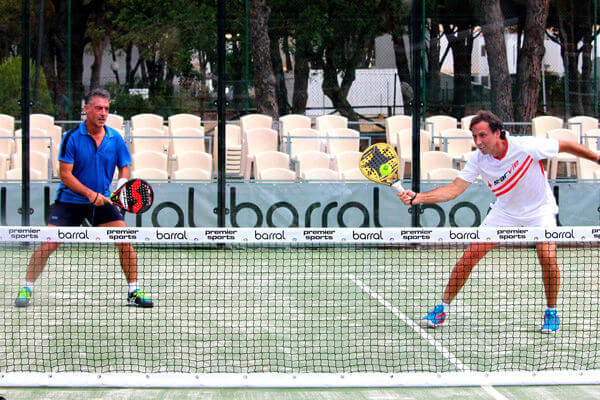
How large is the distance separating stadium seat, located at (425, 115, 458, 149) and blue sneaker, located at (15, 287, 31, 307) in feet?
20.5

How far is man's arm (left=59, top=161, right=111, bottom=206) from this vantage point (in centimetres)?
639

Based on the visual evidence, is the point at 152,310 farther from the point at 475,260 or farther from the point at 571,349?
the point at 571,349

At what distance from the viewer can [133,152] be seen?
11.4 m

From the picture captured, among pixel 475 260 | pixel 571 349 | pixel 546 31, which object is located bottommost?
pixel 571 349

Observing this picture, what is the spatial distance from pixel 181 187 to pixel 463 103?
4.09 m

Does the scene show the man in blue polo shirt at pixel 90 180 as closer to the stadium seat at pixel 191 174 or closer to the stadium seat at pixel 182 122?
the stadium seat at pixel 191 174

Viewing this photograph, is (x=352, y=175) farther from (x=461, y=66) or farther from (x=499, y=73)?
(x=499, y=73)

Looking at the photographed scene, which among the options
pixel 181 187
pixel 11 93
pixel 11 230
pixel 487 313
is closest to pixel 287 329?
pixel 487 313

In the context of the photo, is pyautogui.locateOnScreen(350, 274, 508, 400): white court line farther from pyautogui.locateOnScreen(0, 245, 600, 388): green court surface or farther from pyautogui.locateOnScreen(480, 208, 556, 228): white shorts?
pyautogui.locateOnScreen(480, 208, 556, 228): white shorts

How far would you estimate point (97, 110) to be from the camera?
6523 millimetres

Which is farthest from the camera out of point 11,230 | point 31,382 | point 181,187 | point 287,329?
point 181,187

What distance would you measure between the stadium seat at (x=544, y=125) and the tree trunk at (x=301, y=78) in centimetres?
301

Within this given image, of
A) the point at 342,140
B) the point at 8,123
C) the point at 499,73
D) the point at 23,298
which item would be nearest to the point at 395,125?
the point at 342,140

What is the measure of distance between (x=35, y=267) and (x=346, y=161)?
206 inches
